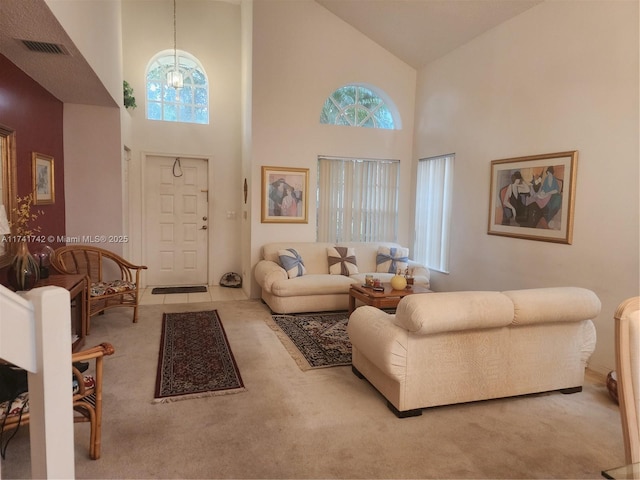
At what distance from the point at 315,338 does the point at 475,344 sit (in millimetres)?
1734

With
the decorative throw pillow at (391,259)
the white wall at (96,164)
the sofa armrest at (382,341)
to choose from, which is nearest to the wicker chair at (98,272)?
the white wall at (96,164)

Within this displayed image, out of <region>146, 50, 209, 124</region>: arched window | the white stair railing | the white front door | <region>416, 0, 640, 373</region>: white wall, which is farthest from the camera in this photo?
the white front door

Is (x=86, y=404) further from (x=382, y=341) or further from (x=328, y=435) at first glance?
(x=382, y=341)

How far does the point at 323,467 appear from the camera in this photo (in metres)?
2.02

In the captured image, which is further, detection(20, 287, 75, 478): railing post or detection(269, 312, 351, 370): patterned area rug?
detection(269, 312, 351, 370): patterned area rug

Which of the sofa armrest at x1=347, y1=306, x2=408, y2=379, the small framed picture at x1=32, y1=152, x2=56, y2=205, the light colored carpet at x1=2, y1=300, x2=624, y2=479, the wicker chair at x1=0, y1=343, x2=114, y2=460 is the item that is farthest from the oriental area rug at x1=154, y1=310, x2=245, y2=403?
the small framed picture at x1=32, y1=152, x2=56, y2=205

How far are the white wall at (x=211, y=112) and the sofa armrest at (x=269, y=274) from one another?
4.88 feet

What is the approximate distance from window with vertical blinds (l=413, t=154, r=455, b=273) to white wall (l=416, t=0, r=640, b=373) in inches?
7.4

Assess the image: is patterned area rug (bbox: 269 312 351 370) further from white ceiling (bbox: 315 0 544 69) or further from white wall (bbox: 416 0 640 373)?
white ceiling (bbox: 315 0 544 69)

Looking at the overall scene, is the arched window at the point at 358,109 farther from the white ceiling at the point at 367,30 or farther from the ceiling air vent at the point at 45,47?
the ceiling air vent at the point at 45,47

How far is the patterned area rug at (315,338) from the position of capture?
3390 mm

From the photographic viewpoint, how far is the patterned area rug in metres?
3.39

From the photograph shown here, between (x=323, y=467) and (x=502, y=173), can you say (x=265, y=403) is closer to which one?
(x=323, y=467)

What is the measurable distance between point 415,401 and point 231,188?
4.53 metres
